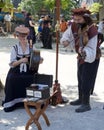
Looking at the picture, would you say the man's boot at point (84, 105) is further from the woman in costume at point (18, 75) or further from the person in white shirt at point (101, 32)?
the person in white shirt at point (101, 32)

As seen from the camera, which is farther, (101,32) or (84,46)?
(101,32)

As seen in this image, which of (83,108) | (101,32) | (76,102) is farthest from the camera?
(101,32)

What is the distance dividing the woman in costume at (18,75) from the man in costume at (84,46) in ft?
2.26

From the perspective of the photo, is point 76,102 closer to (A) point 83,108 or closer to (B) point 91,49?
(A) point 83,108

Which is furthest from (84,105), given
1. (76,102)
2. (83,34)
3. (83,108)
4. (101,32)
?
(101,32)

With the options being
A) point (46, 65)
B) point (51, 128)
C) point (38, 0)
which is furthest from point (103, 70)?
point (38, 0)

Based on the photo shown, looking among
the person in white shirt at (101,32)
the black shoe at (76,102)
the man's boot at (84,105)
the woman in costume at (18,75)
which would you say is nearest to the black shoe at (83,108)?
the man's boot at (84,105)

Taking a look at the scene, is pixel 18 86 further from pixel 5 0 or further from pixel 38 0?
pixel 38 0

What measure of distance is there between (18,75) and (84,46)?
4.06 feet

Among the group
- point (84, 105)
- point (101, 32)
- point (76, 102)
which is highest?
point (101, 32)

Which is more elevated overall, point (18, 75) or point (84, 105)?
point (18, 75)

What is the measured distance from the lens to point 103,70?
38.6 ft

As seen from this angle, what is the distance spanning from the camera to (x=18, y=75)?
279 inches

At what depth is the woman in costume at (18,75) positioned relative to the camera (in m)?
6.99
